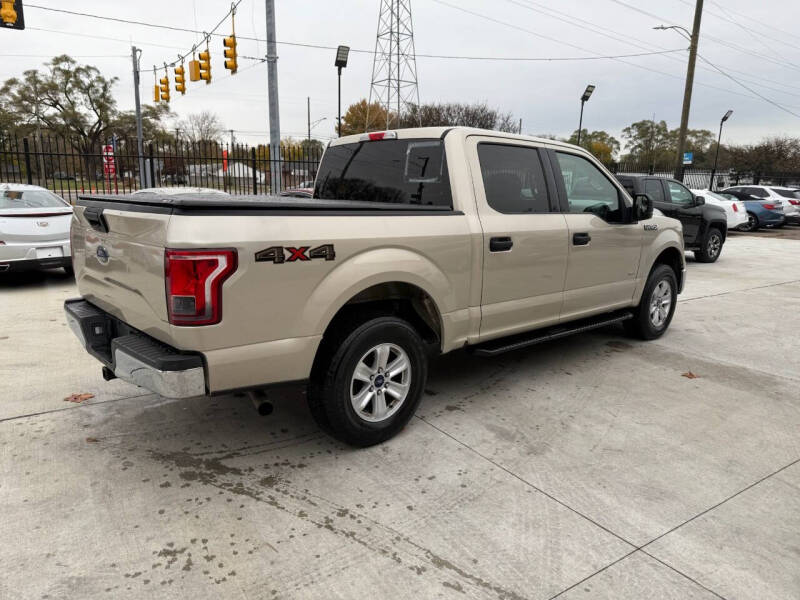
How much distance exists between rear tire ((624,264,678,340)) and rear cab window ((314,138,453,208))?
2.95 metres

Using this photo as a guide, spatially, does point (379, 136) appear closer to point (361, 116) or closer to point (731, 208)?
point (731, 208)

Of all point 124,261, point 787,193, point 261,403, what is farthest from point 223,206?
point 787,193

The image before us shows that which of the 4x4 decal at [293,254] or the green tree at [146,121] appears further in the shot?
the green tree at [146,121]

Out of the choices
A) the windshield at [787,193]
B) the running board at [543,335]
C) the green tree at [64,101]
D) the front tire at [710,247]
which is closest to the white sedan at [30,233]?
the running board at [543,335]

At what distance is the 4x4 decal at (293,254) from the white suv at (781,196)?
935 inches

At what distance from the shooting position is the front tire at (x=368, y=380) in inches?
125

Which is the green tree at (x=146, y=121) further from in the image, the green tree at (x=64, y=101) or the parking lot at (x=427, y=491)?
the parking lot at (x=427, y=491)

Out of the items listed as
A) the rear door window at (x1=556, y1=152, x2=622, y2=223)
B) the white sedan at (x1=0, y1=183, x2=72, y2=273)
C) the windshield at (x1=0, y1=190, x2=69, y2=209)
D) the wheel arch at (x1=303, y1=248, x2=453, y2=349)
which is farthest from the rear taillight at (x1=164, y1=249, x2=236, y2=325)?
the windshield at (x1=0, y1=190, x2=69, y2=209)

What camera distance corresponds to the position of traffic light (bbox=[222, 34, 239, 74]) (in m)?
15.8

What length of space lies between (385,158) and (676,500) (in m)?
2.94

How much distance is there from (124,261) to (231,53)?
49.1 ft

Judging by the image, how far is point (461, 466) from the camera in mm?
3289

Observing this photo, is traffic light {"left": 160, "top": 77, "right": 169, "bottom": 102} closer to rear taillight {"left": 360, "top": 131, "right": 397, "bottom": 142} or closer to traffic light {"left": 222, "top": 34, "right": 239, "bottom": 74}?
traffic light {"left": 222, "top": 34, "right": 239, "bottom": 74}

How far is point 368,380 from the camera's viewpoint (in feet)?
11.0
